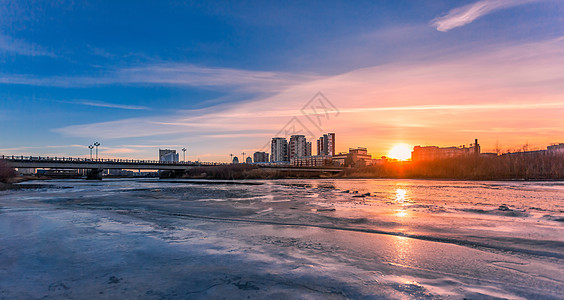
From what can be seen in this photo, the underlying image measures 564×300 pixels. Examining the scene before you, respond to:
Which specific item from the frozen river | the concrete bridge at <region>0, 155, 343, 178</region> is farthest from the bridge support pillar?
the frozen river

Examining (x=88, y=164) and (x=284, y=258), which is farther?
(x=88, y=164)

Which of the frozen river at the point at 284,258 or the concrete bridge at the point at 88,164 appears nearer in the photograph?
the frozen river at the point at 284,258

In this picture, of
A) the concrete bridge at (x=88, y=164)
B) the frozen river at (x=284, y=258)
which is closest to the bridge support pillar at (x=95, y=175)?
the concrete bridge at (x=88, y=164)

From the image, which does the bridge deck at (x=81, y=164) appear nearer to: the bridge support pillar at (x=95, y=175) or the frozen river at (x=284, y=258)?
the bridge support pillar at (x=95, y=175)

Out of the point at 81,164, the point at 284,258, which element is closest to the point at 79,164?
the point at 81,164

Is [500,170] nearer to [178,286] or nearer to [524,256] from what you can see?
[524,256]

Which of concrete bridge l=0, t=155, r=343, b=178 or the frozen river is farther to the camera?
concrete bridge l=0, t=155, r=343, b=178

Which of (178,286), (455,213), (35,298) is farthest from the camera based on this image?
(455,213)

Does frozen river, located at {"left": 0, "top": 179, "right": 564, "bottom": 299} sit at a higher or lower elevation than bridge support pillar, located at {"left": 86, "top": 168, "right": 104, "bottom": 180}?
higher

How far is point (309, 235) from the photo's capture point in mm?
10781

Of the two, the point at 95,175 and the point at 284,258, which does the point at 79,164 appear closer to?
the point at 95,175

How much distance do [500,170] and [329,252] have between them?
287ft

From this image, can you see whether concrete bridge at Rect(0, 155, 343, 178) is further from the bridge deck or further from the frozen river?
the frozen river

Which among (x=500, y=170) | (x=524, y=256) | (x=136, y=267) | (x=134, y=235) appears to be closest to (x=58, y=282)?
(x=136, y=267)
